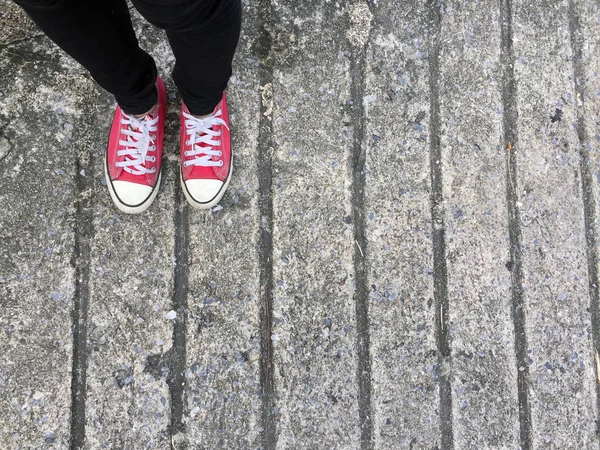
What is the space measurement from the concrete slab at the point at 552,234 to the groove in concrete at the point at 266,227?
857mm

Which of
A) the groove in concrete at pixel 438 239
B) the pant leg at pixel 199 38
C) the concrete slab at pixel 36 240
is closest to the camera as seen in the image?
the pant leg at pixel 199 38

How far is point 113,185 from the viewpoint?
1.66 m

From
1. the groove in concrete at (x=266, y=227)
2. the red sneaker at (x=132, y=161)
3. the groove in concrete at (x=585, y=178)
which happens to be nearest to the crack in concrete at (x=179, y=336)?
the red sneaker at (x=132, y=161)

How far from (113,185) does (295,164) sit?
0.59m

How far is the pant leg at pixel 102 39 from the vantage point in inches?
43.2

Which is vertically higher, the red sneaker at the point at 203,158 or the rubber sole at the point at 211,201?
the red sneaker at the point at 203,158

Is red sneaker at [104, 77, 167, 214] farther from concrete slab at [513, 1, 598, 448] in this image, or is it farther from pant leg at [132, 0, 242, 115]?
concrete slab at [513, 1, 598, 448]

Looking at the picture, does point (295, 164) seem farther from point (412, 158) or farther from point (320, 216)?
point (412, 158)

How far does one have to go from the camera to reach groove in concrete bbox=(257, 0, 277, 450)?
1.66m

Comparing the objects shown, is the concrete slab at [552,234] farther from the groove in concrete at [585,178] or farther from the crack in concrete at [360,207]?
the crack in concrete at [360,207]

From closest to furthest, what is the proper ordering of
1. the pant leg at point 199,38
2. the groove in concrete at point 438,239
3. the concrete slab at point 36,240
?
the pant leg at point 199,38 < the concrete slab at point 36,240 < the groove in concrete at point 438,239

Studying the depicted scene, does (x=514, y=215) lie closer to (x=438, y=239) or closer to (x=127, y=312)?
(x=438, y=239)

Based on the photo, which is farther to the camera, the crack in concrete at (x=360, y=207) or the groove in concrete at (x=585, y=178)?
the groove in concrete at (x=585, y=178)

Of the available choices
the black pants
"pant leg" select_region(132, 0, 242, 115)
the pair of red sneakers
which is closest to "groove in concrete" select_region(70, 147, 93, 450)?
the pair of red sneakers
